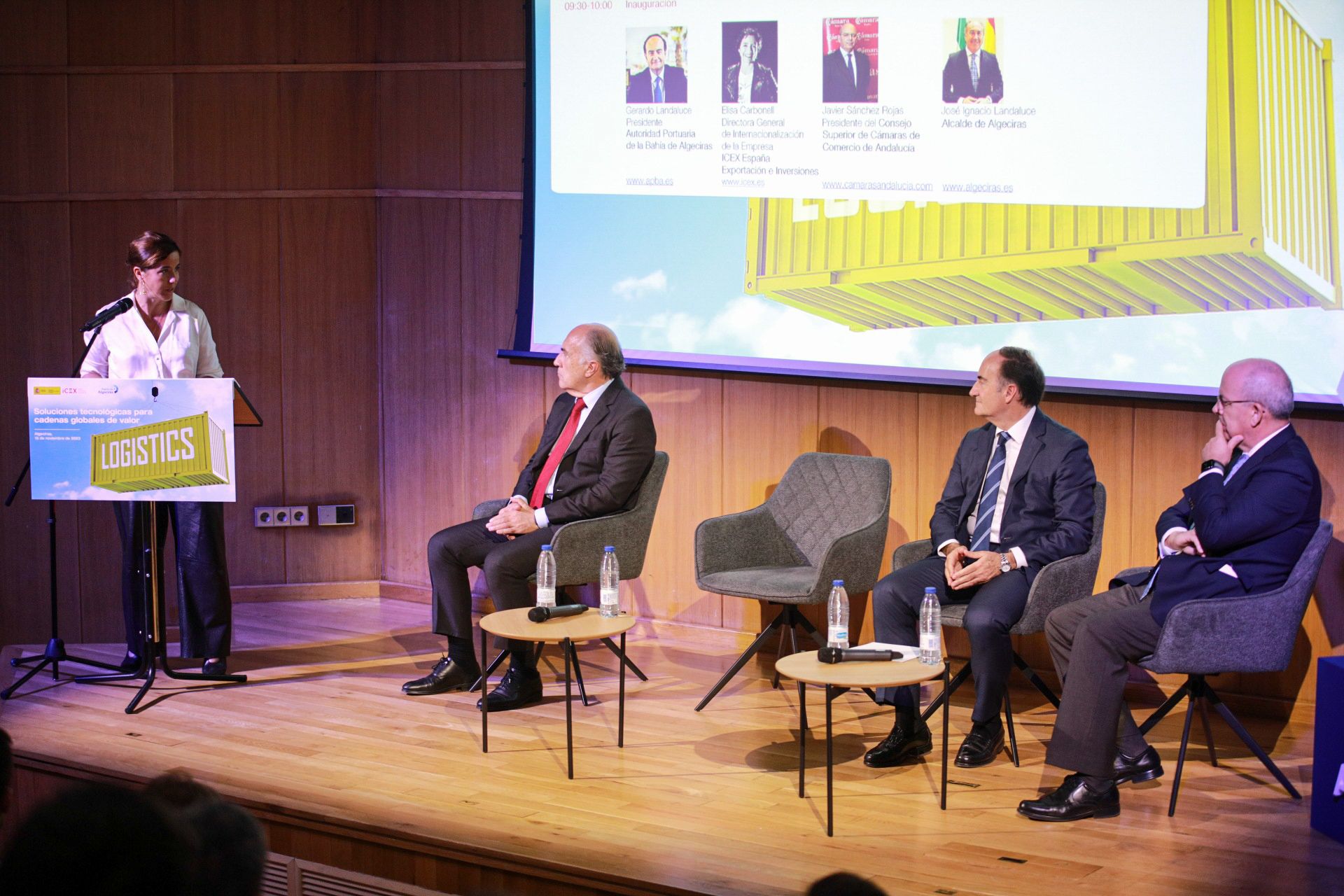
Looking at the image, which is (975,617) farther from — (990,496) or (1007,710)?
(990,496)

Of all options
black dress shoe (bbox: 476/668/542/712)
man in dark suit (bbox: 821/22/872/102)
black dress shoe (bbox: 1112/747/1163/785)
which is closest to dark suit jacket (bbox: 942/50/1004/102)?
man in dark suit (bbox: 821/22/872/102)

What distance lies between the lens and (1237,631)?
388 cm

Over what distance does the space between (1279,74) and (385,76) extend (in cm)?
403

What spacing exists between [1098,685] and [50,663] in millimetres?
4096

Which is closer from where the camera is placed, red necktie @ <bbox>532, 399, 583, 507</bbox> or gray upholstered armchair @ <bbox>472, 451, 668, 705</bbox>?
gray upholstered armchair @ <bbox>472, 451, 668, 705</bbox>

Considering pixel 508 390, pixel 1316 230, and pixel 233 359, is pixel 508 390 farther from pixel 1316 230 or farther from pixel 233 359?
pixel 1316 230

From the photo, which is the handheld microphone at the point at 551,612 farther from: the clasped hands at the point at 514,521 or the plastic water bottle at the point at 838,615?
the plastic water bottle at the point at 838,615

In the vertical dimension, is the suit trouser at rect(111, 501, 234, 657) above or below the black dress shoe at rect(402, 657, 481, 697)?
above

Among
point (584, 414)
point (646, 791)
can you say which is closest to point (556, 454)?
point (584, 414)

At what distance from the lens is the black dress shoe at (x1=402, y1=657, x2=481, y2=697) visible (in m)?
5.16

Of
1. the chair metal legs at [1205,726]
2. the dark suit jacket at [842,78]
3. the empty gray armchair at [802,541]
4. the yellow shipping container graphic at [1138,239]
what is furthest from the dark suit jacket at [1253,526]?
the dark suit jacket at [842,78]

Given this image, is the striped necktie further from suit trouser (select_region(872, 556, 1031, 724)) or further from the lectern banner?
the lectern banner

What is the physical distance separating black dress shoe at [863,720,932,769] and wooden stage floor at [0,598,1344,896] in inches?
2.5

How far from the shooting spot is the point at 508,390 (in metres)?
6.50
